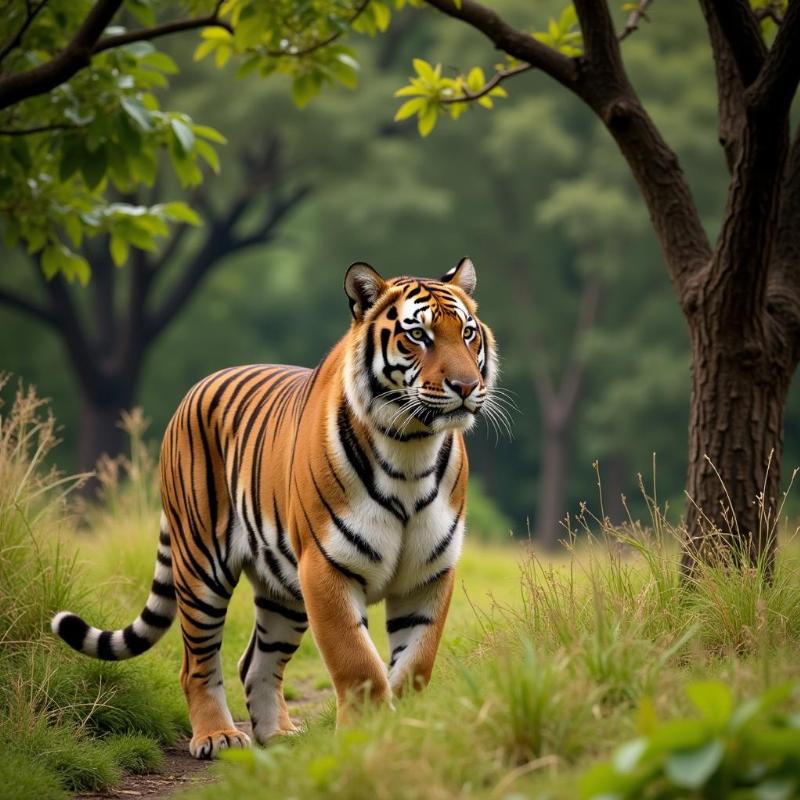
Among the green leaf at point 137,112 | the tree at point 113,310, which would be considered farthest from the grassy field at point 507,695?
the tree at point 113,310

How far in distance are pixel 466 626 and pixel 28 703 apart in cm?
263

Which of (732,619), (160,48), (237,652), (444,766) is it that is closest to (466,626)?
(237,652)

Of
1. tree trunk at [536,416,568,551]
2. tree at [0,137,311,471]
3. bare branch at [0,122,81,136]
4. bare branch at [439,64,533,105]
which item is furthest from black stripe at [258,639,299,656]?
tree trunk at [536,416,568,551]

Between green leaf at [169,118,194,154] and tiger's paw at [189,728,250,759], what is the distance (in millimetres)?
2811

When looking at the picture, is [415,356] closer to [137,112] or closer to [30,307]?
[137,112]

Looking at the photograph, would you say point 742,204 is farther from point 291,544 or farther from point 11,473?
point 11,473

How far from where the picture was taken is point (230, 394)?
5824 mm

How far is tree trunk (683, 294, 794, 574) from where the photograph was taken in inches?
213

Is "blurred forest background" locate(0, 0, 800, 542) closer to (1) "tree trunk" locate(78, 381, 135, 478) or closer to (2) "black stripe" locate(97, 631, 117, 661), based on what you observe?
(1) "tree trunk" locate(78, 381, 135, 478)

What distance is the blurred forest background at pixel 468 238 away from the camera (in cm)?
2070

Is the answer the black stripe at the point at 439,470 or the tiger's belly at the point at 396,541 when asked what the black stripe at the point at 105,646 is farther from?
the black stripe at the point at 439,470

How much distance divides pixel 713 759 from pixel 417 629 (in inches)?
82.1

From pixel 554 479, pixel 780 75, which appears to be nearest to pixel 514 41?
pixel 780 75

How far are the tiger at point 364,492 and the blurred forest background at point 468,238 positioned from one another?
48.0 ft
